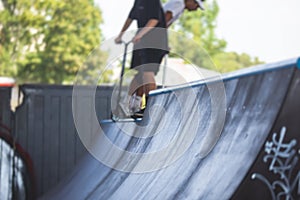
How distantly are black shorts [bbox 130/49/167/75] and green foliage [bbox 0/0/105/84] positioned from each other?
27.4 m

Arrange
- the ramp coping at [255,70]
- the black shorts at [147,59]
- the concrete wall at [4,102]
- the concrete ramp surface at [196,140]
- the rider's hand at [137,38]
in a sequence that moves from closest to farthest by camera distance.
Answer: the ramp coping at [255,70] < the concrete ramp surface at [196,140] < the black shorts at [147,59] < the rider's hand at [137,38] < the concrete wall at [4,102]

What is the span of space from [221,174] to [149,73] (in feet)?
16.3

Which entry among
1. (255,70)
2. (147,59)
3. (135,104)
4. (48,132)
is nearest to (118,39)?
(147,59)

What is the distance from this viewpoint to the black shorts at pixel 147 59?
8938mm

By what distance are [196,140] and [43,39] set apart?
3480cm

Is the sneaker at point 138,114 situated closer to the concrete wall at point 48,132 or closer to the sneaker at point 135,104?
the sneaker at point 135,104

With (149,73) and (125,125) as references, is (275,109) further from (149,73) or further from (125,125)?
(149,73)

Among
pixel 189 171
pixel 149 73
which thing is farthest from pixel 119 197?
pixel 149 73

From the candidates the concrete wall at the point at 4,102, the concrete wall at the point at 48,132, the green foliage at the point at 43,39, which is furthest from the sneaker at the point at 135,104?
the green foliage at the point at 43,39

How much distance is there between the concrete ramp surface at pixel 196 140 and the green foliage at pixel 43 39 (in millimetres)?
30687

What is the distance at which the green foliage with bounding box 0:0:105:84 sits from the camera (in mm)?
37719

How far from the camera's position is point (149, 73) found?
8688 millimetres

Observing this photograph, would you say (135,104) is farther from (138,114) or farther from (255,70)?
(255,70)

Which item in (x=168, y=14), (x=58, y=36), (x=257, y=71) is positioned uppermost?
(x=58, y=36)
